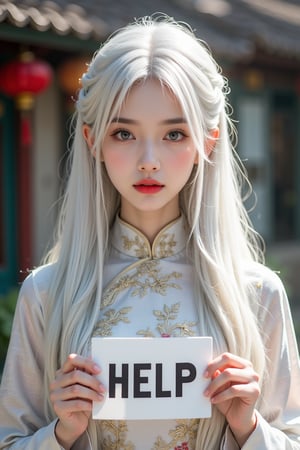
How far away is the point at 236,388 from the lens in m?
1.62

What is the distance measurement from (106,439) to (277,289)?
501 mm

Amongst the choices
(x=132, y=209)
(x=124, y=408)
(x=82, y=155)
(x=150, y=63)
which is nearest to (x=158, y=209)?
(x=132, y=209)

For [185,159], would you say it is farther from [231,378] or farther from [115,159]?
[231,378]

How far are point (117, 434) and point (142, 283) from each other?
344 millimetres

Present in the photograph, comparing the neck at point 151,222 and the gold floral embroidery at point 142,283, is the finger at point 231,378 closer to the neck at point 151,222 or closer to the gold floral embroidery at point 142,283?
the gold floral embroidery at point 142,283

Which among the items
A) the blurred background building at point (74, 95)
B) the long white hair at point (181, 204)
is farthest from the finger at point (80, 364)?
the blurred background building at point (74, 95)

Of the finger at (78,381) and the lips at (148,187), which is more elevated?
the lips at (148,187)

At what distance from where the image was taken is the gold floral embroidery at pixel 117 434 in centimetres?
174

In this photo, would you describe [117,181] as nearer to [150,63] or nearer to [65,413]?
[150,63]

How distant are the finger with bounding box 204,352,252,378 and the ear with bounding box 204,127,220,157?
469 mm

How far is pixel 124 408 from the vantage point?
5.43 ft

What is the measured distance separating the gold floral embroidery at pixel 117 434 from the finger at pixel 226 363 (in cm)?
24

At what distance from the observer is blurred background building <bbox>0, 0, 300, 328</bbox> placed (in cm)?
522

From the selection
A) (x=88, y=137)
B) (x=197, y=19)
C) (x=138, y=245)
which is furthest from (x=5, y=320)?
(x=197, y=19)
